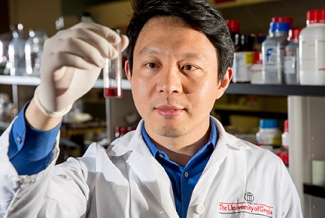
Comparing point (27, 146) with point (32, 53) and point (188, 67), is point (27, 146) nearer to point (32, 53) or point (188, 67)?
point (188, 67)

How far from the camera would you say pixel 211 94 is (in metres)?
1.49

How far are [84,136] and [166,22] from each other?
1841mm

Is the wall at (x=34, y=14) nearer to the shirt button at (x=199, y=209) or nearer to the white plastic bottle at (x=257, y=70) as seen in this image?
the white plastic bottle at (x=257, y=70)

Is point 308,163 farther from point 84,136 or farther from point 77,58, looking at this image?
point 84,136

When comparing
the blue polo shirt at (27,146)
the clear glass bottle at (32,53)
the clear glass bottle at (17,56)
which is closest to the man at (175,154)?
the blue polo shirt at (27,146)

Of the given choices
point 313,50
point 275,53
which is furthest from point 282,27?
point 313,50

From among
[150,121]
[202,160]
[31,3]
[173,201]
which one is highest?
[31,3]

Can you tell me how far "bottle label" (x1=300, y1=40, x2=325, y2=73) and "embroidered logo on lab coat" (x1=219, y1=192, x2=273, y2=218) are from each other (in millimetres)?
478

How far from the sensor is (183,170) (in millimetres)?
1519

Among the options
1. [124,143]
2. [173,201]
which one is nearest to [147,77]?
[124,143]

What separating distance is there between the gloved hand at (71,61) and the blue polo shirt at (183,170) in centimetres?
53

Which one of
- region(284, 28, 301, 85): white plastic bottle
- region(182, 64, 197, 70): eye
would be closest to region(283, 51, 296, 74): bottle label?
region(284, 28, 301, 85): white plastic bottle

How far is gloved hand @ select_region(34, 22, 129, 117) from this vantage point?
3.25 feet

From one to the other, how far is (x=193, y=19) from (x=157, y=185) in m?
0.51
